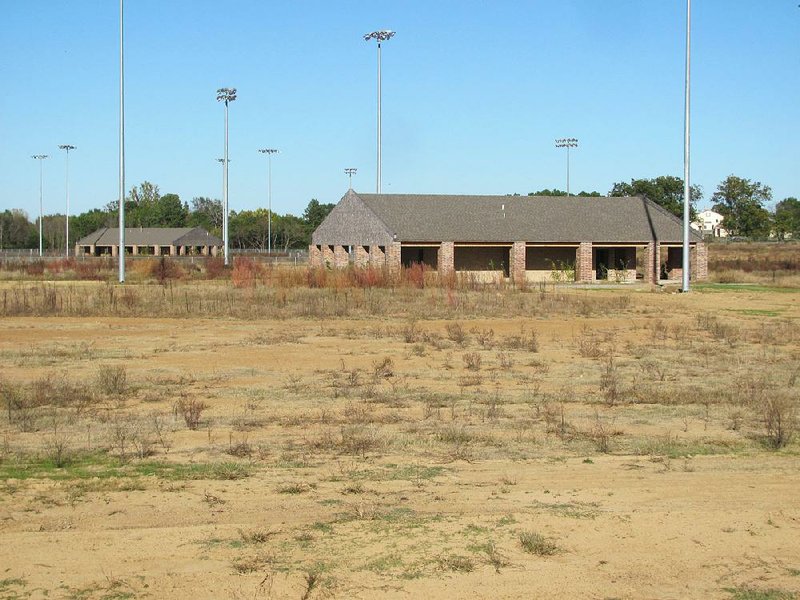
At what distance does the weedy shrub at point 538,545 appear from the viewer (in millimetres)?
7973

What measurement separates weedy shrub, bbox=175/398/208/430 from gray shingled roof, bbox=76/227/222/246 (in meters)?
107

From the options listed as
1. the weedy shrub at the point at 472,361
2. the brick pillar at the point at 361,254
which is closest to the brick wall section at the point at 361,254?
the brick pillar at the point at 361,254

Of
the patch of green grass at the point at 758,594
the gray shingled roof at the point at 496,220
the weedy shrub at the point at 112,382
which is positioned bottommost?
the patch of green grass at the point at 758,594

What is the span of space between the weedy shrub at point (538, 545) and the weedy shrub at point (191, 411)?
5957mm

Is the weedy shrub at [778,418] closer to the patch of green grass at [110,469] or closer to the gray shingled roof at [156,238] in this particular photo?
the patch of green grass at [110,469]

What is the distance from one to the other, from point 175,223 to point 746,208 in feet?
274

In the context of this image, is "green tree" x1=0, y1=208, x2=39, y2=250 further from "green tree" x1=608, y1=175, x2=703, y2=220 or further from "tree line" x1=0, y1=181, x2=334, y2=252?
"green tree" x1=608, y1=175, x2=703, y2=220

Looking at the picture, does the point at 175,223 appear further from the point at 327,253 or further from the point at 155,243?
the point at 327,253

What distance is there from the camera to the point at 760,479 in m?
10.4

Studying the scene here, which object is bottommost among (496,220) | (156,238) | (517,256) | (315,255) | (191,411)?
(191,411)

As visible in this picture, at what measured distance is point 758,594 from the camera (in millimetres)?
7156

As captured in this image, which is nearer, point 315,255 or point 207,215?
point 315,255

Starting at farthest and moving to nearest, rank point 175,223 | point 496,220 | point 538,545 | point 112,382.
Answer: point 175,223 < point 496,220 < point 112,382 < point 538,545

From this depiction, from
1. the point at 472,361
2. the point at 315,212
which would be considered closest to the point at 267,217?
the point at 315,212
